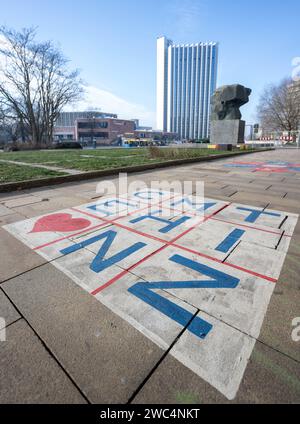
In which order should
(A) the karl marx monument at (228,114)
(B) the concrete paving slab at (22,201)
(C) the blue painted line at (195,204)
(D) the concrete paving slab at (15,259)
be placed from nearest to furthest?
(D) the concrete paving slab at (15,259)
(C) the blue painted line at (195,204)
(B) the concrete paving slab at (22,201)
(A) the karl marx monument at (228,114)

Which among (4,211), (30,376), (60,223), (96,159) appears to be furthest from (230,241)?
(96,159)

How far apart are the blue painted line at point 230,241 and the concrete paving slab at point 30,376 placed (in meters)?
2.40

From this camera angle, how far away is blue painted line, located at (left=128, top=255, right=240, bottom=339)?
1.99 metres

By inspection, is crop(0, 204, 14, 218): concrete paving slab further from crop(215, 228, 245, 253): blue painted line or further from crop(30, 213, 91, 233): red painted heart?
crop(215, 228, 245, 253): blue painted line

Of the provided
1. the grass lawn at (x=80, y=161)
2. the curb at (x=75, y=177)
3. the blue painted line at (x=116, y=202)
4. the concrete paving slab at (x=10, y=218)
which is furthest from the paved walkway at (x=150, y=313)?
the grass lawn at (x=80, y=161)

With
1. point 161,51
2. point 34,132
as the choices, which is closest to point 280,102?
point 34,132

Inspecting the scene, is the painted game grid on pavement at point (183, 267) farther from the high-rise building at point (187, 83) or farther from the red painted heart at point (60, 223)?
A: the high-rise building at point (187, 83)

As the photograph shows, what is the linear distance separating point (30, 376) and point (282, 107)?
227 ft

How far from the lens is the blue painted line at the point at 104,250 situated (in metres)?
2.88

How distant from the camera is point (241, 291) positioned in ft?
7.93

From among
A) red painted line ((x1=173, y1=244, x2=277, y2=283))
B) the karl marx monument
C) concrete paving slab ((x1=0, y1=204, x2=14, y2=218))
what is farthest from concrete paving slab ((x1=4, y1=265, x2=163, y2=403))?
the karl marx monument

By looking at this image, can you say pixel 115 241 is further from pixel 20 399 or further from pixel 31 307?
pixel 20 399

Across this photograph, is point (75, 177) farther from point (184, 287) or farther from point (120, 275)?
point (184, 287)

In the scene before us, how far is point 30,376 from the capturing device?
158 centimetres
